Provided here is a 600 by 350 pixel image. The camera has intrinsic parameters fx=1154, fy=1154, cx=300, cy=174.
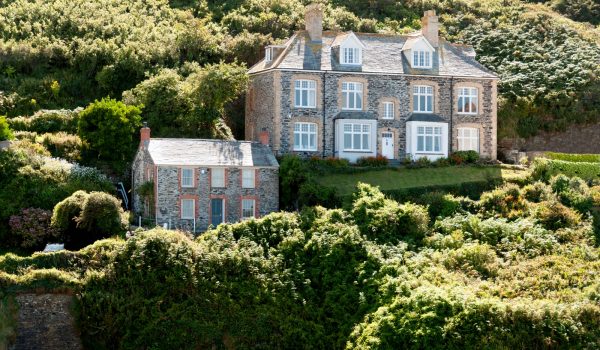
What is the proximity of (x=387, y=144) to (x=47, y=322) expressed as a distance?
21711mm

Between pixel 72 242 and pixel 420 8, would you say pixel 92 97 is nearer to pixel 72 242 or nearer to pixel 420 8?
pixel 72 242

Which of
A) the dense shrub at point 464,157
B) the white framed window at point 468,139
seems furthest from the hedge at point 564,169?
the white framed window at point 468,139

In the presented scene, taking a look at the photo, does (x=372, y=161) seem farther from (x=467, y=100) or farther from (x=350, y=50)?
(x=467, y=100)

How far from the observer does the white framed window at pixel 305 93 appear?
58562 mm

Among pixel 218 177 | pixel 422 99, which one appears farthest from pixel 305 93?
pixel 218 177

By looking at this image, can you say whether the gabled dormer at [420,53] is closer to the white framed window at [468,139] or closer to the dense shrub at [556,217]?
the white framed window at [468,139]

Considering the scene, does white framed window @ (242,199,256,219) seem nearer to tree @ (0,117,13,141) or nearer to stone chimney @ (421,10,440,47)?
tree @ (0,117,13,141)

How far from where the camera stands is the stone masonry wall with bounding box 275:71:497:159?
191 feet

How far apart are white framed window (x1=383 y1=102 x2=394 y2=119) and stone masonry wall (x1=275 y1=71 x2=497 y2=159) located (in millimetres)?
218

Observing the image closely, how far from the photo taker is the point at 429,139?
60125 mm

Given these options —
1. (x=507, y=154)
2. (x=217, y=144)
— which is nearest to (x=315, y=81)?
(x=217, y=144)

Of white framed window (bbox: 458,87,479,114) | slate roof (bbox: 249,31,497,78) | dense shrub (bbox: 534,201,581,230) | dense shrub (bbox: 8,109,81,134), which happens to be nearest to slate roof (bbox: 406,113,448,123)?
white framed window (bbox: 458,87,479,114)

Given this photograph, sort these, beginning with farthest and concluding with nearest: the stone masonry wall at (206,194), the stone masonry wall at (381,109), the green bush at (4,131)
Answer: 1. the stone masonry wall at (381,109)
2. the green bush at (4,131)
3. the stone masonry wall at (206,194)

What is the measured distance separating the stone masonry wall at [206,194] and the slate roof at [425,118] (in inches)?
375
